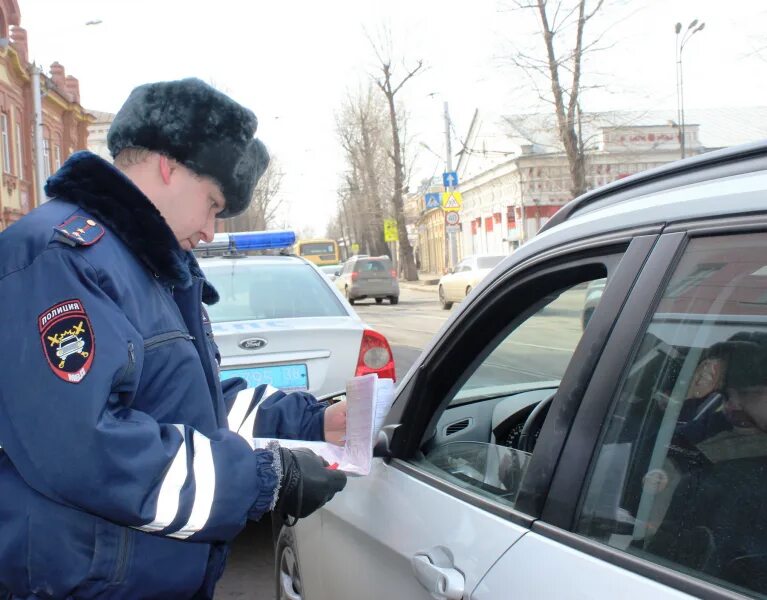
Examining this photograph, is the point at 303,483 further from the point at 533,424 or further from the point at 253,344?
the point at 253,344

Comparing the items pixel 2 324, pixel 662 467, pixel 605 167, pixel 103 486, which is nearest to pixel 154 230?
pixel 2 324

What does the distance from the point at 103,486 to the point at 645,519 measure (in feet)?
3.11

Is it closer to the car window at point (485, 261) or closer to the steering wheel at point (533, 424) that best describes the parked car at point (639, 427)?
the steering wheel at point (533, 424)

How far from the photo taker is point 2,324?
1.35 m

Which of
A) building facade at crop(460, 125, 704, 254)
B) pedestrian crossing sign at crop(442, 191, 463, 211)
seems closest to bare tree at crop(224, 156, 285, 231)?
building facade at crop(460, 125, 704, 254)

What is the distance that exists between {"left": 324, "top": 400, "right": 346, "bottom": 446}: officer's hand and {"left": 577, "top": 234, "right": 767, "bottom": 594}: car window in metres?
0.99

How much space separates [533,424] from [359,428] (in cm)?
55

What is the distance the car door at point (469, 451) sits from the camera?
143 centimetres

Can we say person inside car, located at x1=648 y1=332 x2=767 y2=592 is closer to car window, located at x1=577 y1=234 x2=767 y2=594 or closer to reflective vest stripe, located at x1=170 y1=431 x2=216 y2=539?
car window, located at x1=577 y1=234 x2=767 y2=594

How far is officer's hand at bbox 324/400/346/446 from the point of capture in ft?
7.22

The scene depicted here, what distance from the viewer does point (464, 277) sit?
2161 cm

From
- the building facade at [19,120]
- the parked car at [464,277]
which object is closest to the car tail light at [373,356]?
the parked car at [464,277]

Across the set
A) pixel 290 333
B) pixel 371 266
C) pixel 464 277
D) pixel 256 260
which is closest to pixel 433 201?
pixel 371 266

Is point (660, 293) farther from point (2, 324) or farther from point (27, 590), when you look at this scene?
point (27, 590)
